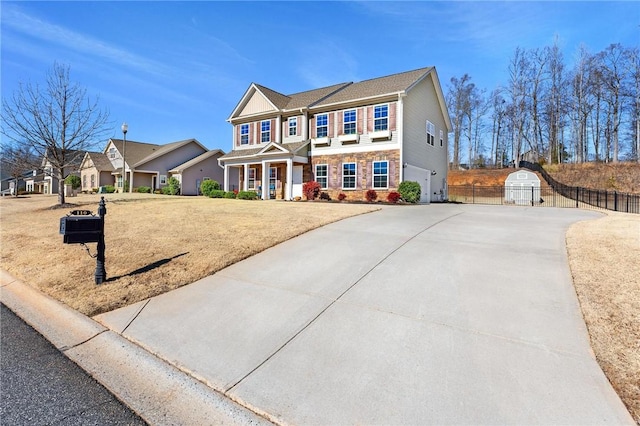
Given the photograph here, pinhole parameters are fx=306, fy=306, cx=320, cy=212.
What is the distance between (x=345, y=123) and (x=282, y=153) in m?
4.45

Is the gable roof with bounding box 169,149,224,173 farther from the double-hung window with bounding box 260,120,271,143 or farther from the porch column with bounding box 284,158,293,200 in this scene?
the porch column with bounding box 284,158,293,200

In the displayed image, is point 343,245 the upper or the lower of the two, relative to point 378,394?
upper

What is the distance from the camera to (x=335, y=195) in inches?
767

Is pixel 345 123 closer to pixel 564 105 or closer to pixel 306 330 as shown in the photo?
pixel 306 330

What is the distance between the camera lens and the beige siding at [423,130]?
18.4m

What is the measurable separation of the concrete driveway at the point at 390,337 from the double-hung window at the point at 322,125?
15406 mm

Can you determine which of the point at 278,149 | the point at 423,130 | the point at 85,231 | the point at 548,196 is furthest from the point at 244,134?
the point at 548,196

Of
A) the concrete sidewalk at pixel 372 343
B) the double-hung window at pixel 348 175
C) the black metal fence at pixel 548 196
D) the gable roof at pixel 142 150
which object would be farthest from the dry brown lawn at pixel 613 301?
the gable roof at pixel 142 150

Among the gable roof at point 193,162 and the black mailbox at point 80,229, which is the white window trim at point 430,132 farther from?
the gable roof at point 193,162

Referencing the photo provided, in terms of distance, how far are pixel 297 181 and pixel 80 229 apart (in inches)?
652

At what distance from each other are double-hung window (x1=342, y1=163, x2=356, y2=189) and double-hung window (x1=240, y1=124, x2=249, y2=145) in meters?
9.05

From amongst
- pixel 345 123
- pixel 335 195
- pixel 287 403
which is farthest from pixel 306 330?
pixel 345 123

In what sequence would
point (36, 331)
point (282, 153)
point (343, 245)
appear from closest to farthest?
point (36, 331) → point (343, 245) → point (282, 153)

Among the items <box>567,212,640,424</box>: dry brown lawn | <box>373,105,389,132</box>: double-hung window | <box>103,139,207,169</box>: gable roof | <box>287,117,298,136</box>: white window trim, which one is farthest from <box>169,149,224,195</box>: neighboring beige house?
<box>567,212,640,424</box>: dry brown lawn
